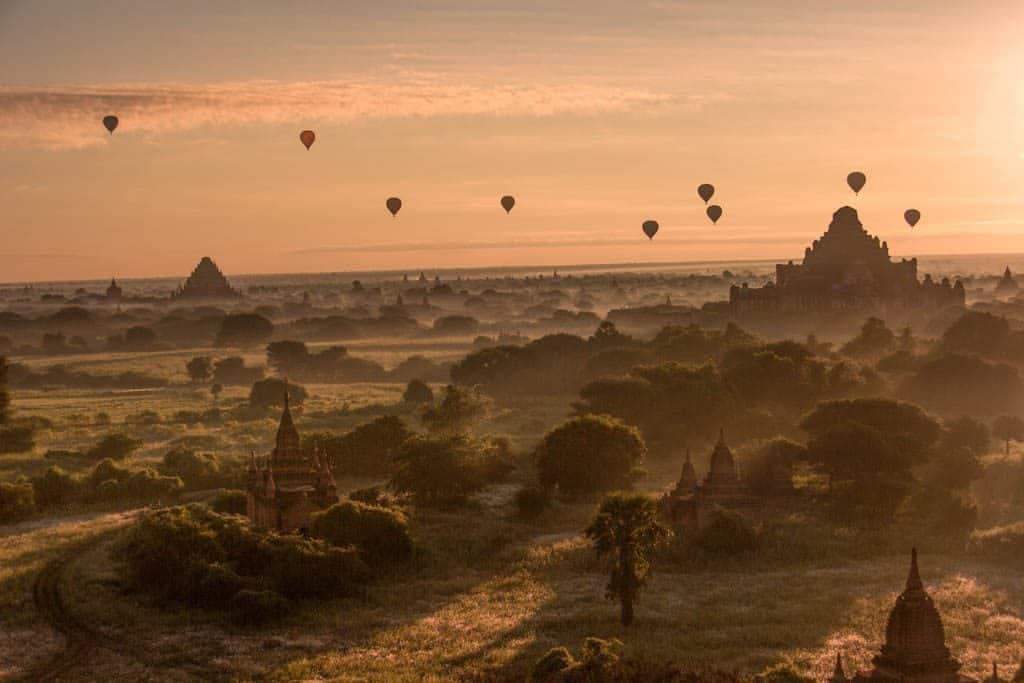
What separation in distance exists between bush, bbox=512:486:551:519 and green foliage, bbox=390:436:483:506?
114 inches

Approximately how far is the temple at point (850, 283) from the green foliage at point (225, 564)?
4928 inches

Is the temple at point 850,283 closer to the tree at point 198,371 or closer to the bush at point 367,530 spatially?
the tree at point 198,371

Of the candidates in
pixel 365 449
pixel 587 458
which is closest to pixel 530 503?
pixel 587 458

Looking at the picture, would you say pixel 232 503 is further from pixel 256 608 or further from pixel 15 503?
pixel 256 608

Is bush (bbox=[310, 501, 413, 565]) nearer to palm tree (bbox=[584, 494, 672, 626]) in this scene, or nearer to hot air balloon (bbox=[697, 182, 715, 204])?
palm tree (bbox=[584, 494, 672, 626])

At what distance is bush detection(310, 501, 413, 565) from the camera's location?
2087 inches

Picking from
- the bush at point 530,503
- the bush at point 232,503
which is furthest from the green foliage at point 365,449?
the bush at point 232,503

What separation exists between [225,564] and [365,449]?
A: 84.1 ft

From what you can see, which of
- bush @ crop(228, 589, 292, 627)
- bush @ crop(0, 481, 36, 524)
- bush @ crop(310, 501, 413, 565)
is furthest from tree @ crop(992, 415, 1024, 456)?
bush @ crop(0, 481, 36, 524)

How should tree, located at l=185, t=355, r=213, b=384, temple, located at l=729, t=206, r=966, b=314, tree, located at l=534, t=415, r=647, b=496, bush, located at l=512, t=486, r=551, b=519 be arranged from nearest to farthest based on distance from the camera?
bush, located at l=512, t=486, r=551, b=519 → tree, located at l=534, t=415, r=647, b=496 → tree, located at l=185, t=355, r=213, b=384 → temple, located at l=729, t=206, r=966, b=314

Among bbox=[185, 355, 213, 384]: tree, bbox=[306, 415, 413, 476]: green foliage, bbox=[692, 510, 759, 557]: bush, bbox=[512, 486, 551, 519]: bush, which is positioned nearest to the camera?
bbox=[692, 510, 759, 557]: bush

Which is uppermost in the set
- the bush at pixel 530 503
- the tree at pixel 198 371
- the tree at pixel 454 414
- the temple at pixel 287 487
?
the tree at pixel 198 371

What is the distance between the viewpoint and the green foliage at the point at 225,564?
160 feet

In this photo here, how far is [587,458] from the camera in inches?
2638
